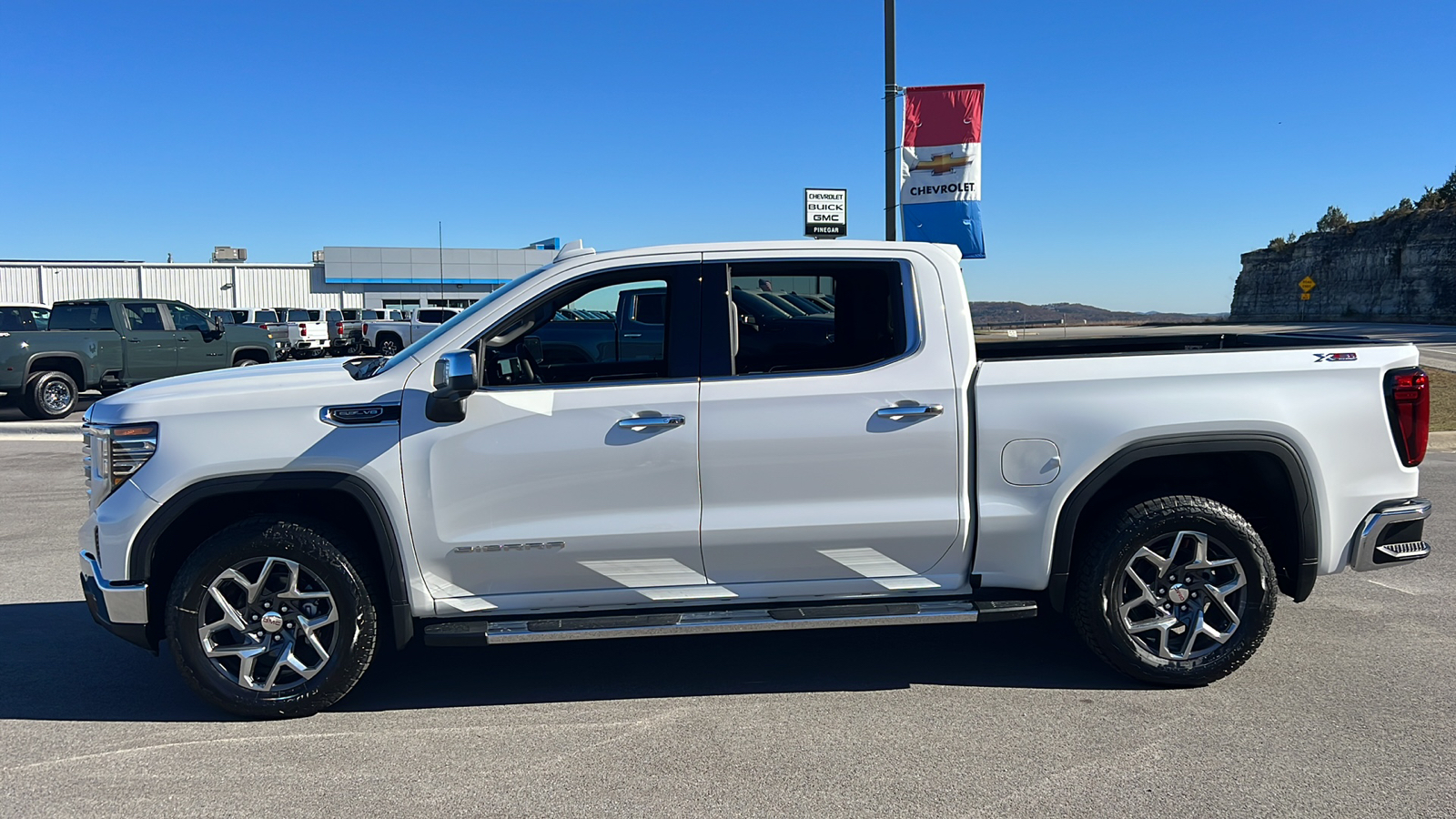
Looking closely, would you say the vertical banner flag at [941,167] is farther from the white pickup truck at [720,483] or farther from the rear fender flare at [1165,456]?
the rear fender flare at [1165,456]

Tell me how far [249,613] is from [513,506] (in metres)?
1.18

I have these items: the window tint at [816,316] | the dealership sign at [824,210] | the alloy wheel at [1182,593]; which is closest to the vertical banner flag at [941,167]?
the dealership sign at [824,210]

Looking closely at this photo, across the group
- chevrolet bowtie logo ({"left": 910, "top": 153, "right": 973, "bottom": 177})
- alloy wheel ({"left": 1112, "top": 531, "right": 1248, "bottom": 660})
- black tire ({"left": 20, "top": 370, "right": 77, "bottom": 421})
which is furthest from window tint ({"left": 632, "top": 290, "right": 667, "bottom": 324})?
black tire ({"left": 20, "top": 370, "right": 77, "bottom": 421})

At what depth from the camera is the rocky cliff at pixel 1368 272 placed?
5819 centimetres

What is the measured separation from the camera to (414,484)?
4203mm

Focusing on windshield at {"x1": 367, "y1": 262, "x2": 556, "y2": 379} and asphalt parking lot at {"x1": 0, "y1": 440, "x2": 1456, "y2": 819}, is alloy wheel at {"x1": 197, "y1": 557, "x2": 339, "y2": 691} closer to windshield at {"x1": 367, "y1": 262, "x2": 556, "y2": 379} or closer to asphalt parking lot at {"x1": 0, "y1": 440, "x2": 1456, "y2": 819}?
asphalt parking lot at {"x1": 0, "y1": 440, "x2": 1456, "y2": 819}

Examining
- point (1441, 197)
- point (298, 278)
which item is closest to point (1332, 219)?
point (1441, 197)

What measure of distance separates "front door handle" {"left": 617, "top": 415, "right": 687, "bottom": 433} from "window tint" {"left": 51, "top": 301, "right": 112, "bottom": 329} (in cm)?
1588

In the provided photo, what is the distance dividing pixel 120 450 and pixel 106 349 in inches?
568

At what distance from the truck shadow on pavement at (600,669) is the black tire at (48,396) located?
12014mm

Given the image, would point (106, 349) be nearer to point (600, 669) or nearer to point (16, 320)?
point (16, 320)

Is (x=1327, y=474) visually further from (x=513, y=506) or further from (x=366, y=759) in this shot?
(x=366, y=759)

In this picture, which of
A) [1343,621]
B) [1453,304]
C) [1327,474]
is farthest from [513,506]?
[1453,304]

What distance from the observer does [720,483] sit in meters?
4.26
